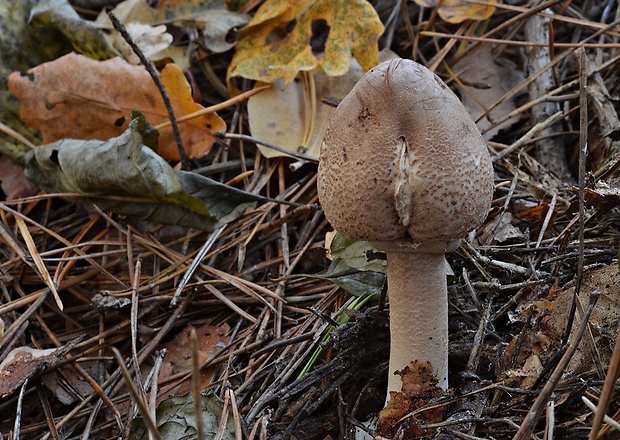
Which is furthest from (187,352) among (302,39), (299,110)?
(302,39)

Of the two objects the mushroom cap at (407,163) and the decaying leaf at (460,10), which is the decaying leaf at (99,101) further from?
the mushroom cap at (407,163)

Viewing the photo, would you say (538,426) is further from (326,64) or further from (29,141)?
(29,141)

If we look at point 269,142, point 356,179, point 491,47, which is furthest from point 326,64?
point 356,179

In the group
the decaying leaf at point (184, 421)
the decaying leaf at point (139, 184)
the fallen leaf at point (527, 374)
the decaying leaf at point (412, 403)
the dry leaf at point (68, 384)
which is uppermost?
the decaying leaf at point (139, 184)

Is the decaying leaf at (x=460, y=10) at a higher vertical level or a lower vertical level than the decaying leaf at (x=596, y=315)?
higher

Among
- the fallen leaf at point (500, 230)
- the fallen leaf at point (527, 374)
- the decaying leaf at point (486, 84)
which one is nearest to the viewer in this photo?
the fallen leaf at point (527, 374)

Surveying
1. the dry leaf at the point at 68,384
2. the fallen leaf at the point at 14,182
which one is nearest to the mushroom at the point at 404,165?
the dry leaf at the point at 68,384

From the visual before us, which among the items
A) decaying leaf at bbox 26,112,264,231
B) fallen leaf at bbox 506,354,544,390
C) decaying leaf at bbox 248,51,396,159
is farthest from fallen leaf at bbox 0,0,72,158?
fallen leaf at bbox 506,354,544,390
